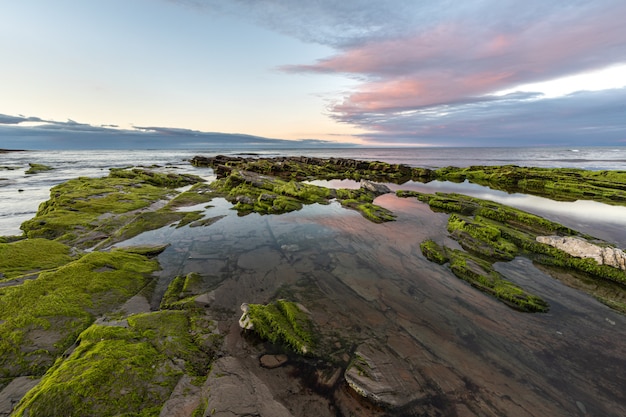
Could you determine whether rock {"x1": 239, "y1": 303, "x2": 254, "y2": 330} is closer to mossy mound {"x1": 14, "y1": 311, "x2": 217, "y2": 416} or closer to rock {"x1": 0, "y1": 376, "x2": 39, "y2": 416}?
mossy mound {"x1": 14, "y1": 311, "x2": 217, "y2": 416}

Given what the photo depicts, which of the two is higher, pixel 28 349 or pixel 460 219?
pixel 460 219

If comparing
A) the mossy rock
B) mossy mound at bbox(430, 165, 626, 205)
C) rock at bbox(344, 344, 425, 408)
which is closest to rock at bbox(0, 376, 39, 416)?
rock at bbox(344, 344, 425, 408)

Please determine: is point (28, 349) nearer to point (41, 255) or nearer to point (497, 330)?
point (41, 255)

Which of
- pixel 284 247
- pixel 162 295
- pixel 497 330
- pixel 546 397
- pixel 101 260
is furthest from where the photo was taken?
pixel 284 247

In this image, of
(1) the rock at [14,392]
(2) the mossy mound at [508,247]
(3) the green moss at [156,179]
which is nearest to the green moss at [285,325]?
(1) the rock at [14,392]

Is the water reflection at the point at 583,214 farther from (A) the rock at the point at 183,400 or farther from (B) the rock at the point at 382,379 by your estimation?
(A) the rock at the point at 183,400

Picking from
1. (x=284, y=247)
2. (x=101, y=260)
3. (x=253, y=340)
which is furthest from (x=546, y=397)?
(x=101, y=260)
